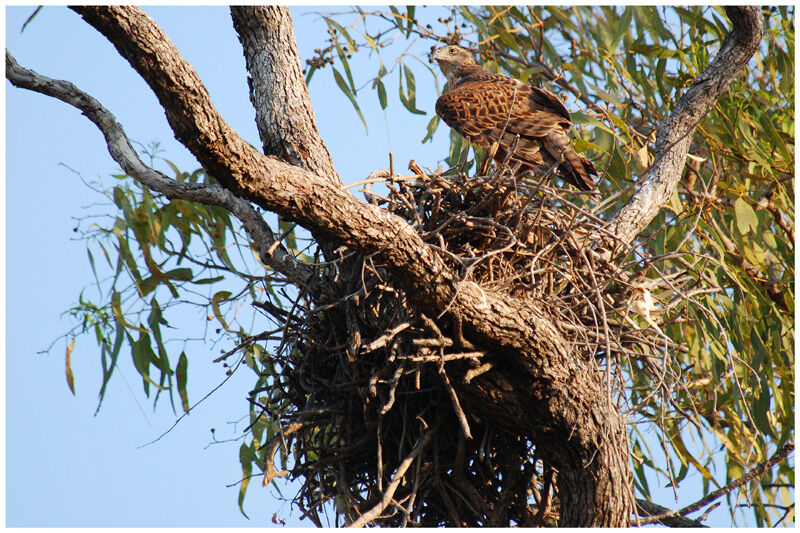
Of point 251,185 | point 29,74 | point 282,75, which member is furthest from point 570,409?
point 29,74

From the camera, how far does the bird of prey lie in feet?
11.2

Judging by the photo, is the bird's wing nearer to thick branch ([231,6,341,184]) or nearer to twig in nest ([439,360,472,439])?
thick branch ([231,6,341,184])

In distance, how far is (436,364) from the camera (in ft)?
7.89

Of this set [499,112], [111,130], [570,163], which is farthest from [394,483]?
[499,112]

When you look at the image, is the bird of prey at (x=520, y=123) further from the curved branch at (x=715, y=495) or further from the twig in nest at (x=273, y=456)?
the twig in nest at (x=273, y=456)

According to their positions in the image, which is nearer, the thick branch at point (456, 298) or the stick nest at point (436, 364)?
the thick branch at point (456, 298)

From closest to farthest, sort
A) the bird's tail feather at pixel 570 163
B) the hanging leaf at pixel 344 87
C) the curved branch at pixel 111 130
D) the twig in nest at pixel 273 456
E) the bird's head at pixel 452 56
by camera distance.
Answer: the curved branch at pixel 111 130 → the twig in nest at pixel 273 456 → the bird's tail feather at pixel 570 163 → the hanging leaf at pixel 344 87 → the bird's head at pixel 452 56

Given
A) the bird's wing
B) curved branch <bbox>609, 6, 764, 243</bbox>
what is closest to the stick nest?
curved branch <bbox>609, 6, 764, 243</bbox>

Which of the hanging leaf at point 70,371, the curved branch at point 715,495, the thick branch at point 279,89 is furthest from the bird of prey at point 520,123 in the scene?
the hanging leaf at point 70,371

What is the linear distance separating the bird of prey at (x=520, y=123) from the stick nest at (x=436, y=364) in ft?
2.19

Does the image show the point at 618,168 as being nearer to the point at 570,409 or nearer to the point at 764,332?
the point at 764,332

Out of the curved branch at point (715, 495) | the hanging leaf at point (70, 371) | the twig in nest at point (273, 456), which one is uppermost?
the hanging leaf at point (70, 371)

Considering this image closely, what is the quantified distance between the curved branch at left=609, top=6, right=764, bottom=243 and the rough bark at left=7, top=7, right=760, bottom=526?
719 mm

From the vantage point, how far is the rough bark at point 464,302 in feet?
5.71
